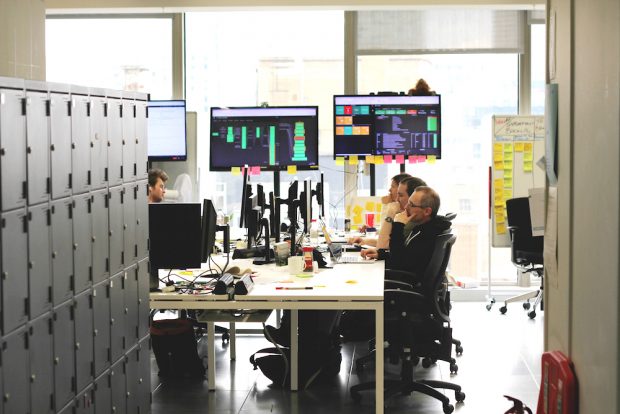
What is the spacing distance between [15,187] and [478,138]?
627 centimetres

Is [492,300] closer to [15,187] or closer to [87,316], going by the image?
[87,316]

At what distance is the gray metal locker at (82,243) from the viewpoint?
372cm

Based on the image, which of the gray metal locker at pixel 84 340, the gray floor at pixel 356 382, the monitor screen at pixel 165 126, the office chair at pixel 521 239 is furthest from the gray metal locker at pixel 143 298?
the office chair at pixel 521 239

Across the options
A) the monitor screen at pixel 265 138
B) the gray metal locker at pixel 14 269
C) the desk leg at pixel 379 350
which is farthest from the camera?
the monitor screen at pixel 265 138

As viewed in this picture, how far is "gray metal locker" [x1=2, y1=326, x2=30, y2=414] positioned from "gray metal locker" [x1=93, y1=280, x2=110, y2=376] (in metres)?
0.69

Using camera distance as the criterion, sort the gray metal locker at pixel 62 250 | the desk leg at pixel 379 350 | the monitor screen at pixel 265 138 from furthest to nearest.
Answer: the monitor screen at pixel 265 138, the desk leg at pixel 379 350, the gray metal locker at pixel 62 250

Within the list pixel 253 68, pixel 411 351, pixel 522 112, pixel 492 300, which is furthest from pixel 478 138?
pixel 411 351

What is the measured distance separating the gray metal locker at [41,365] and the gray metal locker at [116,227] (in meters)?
0.74

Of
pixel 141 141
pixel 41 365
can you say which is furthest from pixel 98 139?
pixel 41 365

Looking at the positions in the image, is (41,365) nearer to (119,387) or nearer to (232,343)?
(119,387)

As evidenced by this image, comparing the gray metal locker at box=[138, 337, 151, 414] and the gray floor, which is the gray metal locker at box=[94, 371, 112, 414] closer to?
the gray metal locker at box=[138, 337, 151, 414]

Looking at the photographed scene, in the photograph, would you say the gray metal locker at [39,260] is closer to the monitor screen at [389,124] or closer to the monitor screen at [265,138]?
the monitor screen at [265,138]

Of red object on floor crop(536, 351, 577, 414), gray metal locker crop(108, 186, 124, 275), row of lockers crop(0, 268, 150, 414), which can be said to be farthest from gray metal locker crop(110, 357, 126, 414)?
red object on floor crop(536, 351, 577, 414)

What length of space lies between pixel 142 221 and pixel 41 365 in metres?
1.35
